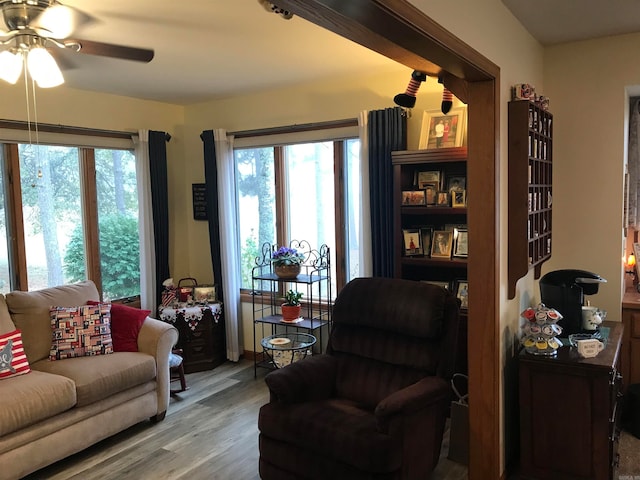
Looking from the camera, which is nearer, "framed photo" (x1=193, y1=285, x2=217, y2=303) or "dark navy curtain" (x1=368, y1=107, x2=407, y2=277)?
"dark navy curtain" (x1=368, y1=107, x2=407, y2=277)

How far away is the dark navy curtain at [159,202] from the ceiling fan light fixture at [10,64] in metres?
2.27

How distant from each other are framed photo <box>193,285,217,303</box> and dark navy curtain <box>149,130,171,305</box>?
331mm

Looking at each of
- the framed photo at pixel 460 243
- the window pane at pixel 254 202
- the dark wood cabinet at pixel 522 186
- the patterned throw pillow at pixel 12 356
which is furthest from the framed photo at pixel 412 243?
the patterned throw pillow at pixel 12 356

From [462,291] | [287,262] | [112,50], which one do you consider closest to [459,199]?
[462,291]

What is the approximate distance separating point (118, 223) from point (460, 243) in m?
3.05

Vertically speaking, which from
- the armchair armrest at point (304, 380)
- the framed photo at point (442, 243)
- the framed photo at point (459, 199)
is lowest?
the armchair armrest at point (304, 380)

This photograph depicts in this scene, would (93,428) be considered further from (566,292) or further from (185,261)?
(566,292)

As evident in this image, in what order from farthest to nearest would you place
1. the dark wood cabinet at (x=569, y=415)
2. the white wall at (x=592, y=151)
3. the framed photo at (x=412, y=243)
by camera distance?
the framed photo at (x=412, y=243), the white wall at (x=592, y=151), the dark wood cabinet at (x=569, y=415)

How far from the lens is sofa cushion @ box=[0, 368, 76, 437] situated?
284 centimetres

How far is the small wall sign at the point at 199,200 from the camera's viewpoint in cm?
514

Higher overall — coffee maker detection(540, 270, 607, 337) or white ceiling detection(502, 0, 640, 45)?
white ceiling detection(502, 0, 640, 45)

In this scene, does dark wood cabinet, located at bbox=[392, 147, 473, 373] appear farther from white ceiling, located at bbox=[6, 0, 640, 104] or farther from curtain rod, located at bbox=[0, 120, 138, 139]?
curtain rod, located at bbox=[0, 120, 138, 139]

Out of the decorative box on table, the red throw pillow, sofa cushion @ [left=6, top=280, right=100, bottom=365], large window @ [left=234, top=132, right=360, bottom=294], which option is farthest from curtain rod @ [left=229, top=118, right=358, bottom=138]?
sofa cushion @ [left=6, top=280, right=100, bottom=365]

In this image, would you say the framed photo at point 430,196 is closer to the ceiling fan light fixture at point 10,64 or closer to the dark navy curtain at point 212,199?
the dark navy curtain at point 212,199
